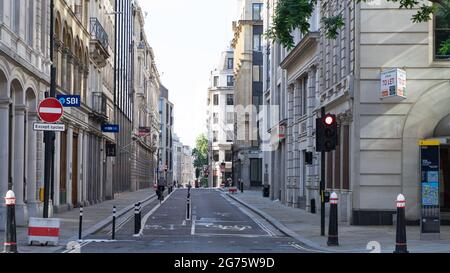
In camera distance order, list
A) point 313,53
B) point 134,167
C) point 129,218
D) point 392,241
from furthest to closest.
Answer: point 134,167, point 313,53, point 129,218, point 392,241

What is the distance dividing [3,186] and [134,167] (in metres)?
56.1

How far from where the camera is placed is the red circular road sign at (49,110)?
18891 millimetres

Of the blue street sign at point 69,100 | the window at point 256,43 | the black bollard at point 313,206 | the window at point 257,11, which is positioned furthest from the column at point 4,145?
the window at point 257,11

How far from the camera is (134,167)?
3147 inches

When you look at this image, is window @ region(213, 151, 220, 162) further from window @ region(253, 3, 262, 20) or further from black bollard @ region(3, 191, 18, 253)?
black bollard @ region(3, 191, 18, 253)

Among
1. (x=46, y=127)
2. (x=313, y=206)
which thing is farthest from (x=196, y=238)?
(x=313, y=206)

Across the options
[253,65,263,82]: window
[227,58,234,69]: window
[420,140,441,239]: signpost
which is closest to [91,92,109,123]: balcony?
[420,140,441,239]: signpost

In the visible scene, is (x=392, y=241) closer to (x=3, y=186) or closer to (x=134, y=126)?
(x=3, y=186)

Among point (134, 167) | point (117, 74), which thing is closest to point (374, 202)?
point (117, 74)

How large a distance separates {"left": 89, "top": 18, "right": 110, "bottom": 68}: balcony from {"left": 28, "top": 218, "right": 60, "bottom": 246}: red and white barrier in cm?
2617

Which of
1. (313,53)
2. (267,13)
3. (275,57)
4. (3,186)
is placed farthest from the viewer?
(267,13)

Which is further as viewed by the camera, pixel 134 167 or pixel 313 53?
pixel 134 167

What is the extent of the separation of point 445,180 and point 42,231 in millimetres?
15856

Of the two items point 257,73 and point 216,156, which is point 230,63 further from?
point 257,73
